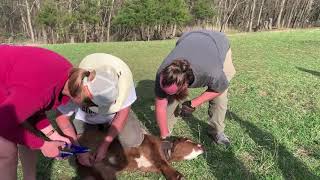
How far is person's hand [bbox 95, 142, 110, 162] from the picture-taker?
14.4ft

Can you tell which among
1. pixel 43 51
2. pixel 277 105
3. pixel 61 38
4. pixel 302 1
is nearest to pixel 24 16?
pixel 61 38

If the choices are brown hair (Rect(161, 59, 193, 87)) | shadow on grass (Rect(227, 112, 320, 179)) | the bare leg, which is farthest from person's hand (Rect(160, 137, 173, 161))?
the bare leg

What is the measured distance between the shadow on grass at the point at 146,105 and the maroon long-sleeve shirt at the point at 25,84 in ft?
9.25

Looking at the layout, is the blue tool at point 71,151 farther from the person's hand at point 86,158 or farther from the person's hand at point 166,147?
the person's hand at point 166,147

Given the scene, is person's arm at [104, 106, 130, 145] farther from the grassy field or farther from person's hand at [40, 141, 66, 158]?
person's hand at [40, 141, 66, 158]

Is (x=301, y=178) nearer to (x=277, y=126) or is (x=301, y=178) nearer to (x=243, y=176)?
(x=243, y=176)

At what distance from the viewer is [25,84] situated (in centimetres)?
298

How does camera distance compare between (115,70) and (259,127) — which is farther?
(259,127)

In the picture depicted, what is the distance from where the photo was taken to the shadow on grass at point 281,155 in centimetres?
456

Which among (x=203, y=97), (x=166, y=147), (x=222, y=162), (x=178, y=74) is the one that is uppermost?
(x=178, y=74)

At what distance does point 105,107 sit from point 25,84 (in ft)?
4.41

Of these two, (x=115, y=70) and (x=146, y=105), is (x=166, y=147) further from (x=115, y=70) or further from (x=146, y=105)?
(x=146, y=105)

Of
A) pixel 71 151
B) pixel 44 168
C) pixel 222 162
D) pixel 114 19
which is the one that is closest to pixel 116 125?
pixel 71 151

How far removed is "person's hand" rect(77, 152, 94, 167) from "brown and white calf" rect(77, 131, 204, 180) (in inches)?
3.7
